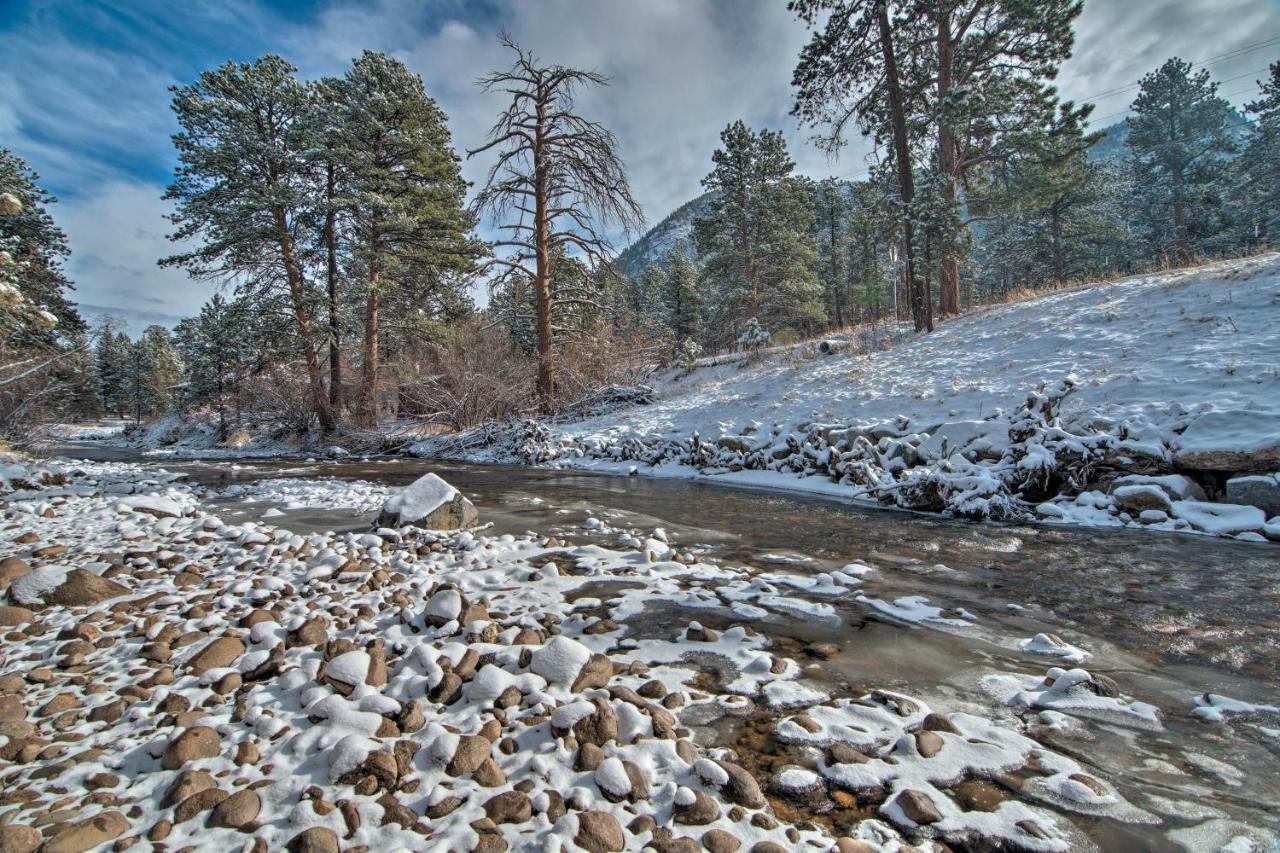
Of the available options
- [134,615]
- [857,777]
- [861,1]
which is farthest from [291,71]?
[857,777]

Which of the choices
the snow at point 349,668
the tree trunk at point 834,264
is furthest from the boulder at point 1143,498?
the tree trunk at point 834,264

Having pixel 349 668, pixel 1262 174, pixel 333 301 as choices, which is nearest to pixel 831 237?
pixel 1262 174

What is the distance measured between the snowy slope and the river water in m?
2.45

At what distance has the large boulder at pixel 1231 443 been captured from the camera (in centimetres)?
475

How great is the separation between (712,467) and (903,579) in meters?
5.79

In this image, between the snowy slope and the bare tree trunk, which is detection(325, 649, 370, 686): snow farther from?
the bare tree trunk

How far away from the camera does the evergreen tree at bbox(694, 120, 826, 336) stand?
23688 millimetres

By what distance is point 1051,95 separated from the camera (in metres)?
14.3

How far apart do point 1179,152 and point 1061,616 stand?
134 ft

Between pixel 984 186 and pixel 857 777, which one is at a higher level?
pixel 984 186

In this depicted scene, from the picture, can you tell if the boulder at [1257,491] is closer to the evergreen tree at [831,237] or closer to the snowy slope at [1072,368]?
the snowy slope at [1072,368]

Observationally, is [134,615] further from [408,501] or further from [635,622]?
[635,622]

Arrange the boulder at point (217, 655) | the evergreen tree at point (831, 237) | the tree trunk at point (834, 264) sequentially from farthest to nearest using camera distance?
the tree trunk at point (834, 264), the evergreen tree at point (831, 237), the boulder at point (217, 655)

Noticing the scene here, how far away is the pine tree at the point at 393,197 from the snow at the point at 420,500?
11.8 metres
